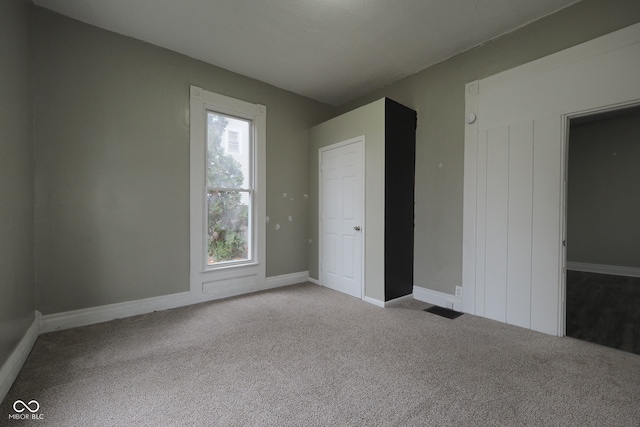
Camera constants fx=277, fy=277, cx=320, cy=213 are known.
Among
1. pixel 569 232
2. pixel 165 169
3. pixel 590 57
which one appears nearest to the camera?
pixel 590 57

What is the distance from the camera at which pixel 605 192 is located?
5348mm

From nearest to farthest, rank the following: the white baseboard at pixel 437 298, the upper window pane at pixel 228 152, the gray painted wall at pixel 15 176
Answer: the gray painted wall at pixel 15 176
the white baseboard at pixel 437 298
the upper window pane at pixel 228 152

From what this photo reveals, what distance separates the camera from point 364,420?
1538 mm

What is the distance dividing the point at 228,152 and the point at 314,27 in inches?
73.6

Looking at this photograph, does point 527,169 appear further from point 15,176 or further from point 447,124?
point 15,176

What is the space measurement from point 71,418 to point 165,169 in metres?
2.42

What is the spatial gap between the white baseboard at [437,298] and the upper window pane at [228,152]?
108 inches

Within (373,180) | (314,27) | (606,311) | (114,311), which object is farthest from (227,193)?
(606,311)

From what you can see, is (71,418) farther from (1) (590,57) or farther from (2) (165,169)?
(1) (590,57)

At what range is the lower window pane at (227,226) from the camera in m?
3.66

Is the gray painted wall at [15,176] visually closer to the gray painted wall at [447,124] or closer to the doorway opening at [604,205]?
the gray painted wall at [447,124]

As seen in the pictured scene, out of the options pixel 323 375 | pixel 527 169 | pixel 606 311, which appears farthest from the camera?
pixel 606 311

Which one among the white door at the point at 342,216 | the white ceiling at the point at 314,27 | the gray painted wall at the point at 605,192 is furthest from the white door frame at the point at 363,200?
the gray painted wall at the point at 605,192

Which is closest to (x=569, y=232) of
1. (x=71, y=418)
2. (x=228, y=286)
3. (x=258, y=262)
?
(x=258, y=262)
